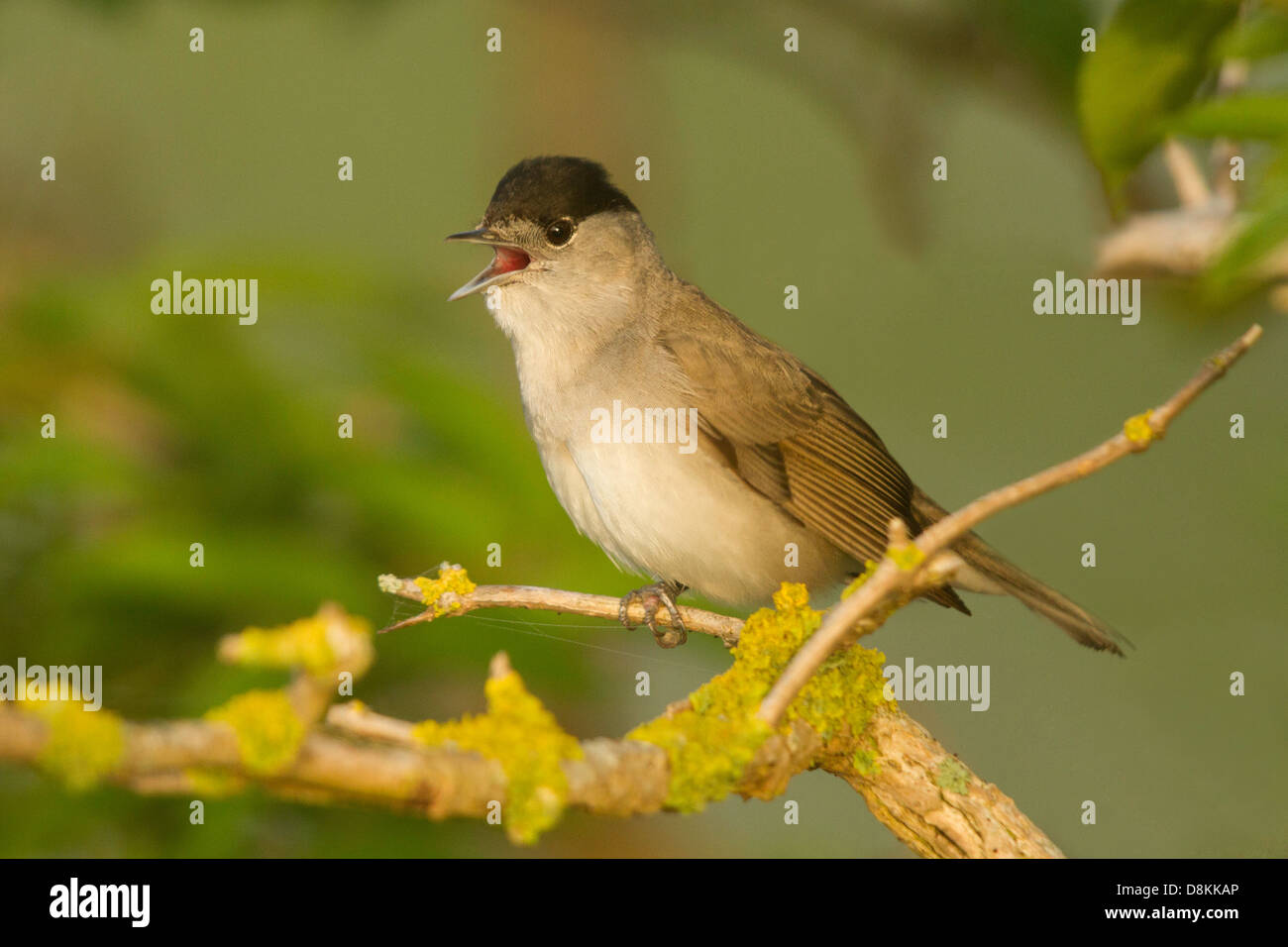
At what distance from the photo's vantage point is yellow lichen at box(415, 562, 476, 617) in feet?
8.78

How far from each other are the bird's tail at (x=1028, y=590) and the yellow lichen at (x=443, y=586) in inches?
70.3

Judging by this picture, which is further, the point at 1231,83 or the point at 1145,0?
the point at 1231,83

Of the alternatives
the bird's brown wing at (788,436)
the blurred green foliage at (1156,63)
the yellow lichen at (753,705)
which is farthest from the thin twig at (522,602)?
the blurred green foliage at (1156,63)

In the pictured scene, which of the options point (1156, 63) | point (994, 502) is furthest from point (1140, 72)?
point (994, 502)

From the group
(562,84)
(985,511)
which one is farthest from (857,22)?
(985,511)

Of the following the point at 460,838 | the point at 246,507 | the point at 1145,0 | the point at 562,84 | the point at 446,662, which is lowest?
the point at 460,838

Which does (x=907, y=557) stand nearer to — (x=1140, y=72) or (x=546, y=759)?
(x=546, y=759)

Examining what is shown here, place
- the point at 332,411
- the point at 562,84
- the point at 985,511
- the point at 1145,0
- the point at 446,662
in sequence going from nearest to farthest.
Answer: the point at 985,511
the point at 1145,0
the point at 446,662
the point at 332,411
the point at 562,84

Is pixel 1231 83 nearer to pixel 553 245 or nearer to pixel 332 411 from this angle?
pixel 553 245

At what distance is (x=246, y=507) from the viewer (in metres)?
3.91

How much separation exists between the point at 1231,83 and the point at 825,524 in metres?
1.68

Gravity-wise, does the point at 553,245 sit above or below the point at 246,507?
above

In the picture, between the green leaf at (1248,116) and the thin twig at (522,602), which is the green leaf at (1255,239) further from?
the thin twig at (522,602)

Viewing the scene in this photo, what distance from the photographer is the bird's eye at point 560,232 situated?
13.1ft
